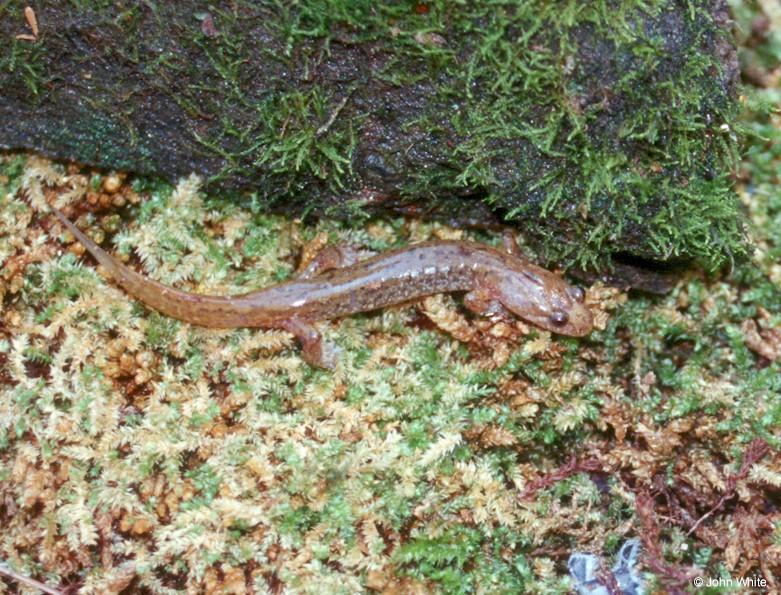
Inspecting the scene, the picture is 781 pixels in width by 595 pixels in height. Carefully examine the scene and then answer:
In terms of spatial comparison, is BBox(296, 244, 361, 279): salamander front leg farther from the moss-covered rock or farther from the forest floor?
the moss-covered rock

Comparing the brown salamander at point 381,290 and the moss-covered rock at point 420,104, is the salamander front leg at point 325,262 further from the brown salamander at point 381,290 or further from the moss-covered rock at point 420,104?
the moss-covered rock at point 420,104

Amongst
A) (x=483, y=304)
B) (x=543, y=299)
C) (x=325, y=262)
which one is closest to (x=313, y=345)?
(x=325, y=262)

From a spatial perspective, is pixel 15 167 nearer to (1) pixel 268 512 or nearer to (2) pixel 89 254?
(2) pixel 89 254

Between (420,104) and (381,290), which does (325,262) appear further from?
(420,104)

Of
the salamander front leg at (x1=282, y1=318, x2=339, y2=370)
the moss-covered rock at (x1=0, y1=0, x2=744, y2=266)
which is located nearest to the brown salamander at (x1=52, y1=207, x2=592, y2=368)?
the salamander front leg at (x1=282, y1=318, x2=339, y2=370)

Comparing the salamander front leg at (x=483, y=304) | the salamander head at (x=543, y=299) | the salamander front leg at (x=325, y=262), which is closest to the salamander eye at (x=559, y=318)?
the salamander head at (x=543, y=299)
